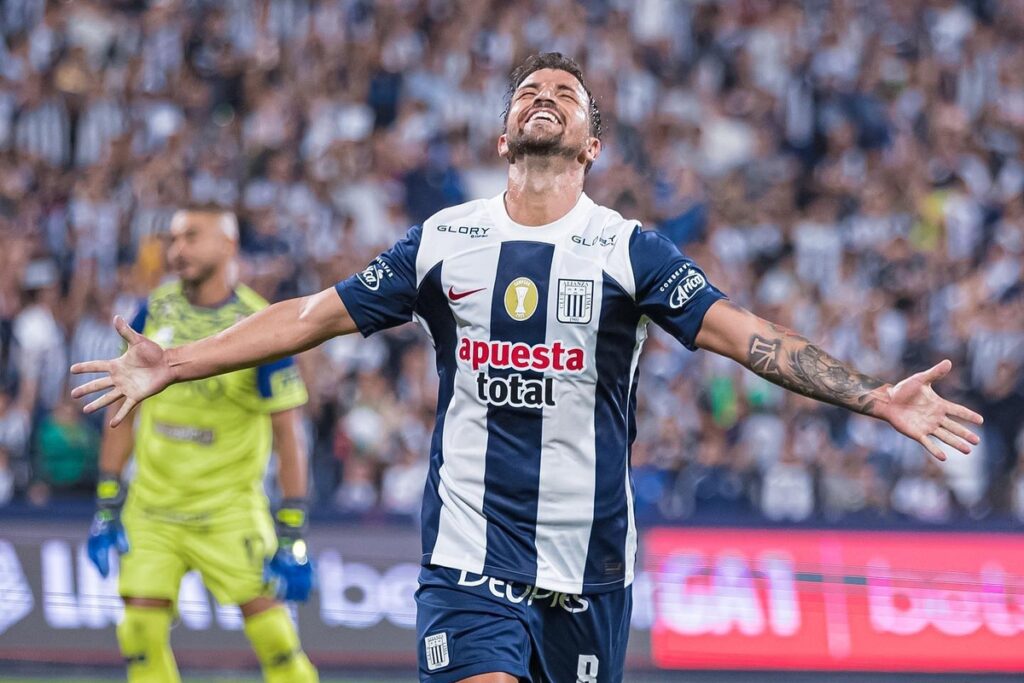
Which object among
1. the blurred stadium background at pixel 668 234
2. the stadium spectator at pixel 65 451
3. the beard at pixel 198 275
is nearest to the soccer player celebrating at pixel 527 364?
the beard at pixel 198 275

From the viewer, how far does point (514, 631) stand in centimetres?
476

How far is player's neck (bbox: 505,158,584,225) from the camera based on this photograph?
4.97m

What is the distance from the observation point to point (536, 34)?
17.0 metres

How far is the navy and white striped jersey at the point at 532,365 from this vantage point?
15.9ft

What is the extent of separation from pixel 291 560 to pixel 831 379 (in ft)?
11.8

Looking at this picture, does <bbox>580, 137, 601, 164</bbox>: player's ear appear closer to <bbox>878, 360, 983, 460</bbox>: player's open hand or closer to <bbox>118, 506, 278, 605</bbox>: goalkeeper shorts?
<bbox>878, 360, 983, 460</bbox>: player's open hand

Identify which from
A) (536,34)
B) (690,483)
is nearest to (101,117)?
(536,34)

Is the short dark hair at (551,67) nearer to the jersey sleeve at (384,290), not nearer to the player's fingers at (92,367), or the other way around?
the jersey sleeve at (384,290)

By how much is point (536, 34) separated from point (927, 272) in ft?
16.8

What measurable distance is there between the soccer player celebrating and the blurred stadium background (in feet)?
18.9

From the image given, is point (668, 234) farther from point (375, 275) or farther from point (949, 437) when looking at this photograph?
point (949, 437)

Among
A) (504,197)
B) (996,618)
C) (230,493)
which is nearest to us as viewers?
(504,197)

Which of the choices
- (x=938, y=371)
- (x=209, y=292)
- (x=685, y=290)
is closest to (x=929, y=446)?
(x=938, y=371)

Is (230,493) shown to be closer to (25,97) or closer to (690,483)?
(690,483)
